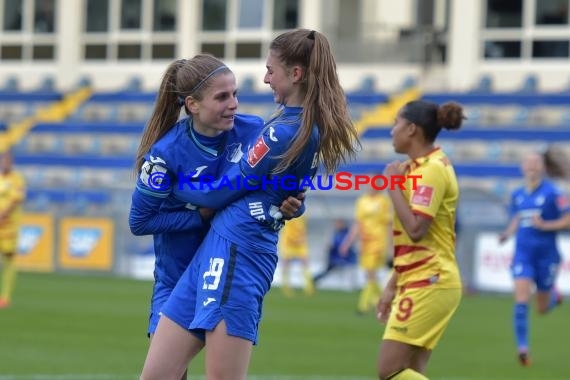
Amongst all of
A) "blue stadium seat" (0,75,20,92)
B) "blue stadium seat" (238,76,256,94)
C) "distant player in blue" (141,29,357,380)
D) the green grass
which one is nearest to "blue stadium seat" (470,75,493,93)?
"blue stadium seat" (238,76,256,94)

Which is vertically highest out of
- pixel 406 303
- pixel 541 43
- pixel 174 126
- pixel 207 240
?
pixel 541 43

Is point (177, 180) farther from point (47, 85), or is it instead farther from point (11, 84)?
point (11, 84)

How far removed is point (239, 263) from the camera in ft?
19.4

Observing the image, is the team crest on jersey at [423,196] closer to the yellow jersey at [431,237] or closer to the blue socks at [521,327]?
the yellow jersey at [431,237]

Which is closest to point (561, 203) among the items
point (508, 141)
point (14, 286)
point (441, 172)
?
point (441, 172)

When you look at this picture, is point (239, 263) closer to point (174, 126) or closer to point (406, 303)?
point (174, 126)

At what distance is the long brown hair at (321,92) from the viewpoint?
19.6 feet

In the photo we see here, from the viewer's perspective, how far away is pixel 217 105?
604 cm

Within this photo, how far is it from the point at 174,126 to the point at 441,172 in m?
2.11

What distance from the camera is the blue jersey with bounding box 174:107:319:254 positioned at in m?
5.90

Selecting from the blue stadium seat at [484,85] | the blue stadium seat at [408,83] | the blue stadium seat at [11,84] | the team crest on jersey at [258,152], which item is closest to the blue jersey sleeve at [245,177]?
the team crest on jersey at [258,152]

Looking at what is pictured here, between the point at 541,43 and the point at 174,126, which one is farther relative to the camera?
the point at 541,43

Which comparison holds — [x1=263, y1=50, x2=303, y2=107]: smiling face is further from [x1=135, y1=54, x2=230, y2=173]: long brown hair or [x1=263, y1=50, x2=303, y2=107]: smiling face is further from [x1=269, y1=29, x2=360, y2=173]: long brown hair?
[x1=135, y1=54, x2=230, y2=173]: long brown hair

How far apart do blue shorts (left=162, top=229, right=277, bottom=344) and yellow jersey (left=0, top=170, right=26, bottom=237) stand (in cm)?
1339
